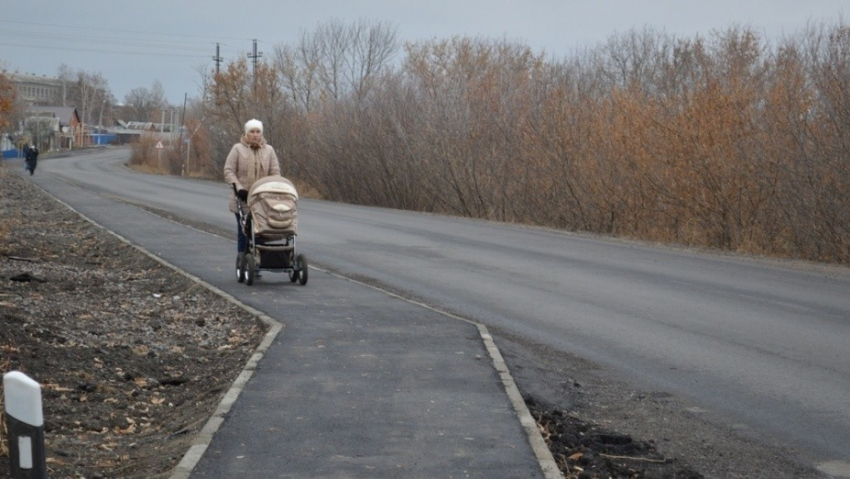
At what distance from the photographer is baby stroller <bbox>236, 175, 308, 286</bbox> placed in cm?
1395

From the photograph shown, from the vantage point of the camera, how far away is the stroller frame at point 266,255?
47.3 ft

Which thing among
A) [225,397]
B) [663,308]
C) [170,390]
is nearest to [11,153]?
[663,308]

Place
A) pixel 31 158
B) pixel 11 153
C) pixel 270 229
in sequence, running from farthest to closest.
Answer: pixel 11 153, pixel 31 158, pixel 270 229

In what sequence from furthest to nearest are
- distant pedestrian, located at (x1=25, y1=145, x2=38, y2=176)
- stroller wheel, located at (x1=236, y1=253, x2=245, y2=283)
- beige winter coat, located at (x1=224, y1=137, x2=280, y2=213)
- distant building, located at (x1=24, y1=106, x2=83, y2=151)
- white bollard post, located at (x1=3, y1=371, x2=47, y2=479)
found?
distant building, located at (x1=24, y1=106, x2=83, y2=151) < distant pedestrian, located at (x1=25, y1=145, x2=38, y2=176) < stroller wheel, located at (x1=236, y1=253, x2=245, y2=283) < beige winter coat, located at (x1=224, y1=137, x2=280, y2=213) < white bollard post, located at (x1=3, y1=371, x2=47, y2=479)

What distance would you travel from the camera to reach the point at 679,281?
54.0 feet

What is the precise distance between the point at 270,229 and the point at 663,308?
4.87m

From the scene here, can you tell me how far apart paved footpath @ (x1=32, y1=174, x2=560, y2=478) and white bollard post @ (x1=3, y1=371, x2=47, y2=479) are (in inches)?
65.3

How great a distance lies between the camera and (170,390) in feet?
30.2

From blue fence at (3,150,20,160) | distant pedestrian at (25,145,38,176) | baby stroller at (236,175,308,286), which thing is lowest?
blue fence at (3,150,20,160)

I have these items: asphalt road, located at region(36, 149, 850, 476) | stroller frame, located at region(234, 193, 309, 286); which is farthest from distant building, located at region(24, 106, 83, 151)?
stroller frame, located at region(234, 193, 309, 286)

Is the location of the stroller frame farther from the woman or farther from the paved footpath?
the paved footpath

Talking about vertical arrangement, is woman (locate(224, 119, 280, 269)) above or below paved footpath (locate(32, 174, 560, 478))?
above

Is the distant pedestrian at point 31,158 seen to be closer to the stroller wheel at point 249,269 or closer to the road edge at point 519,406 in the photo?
the stroller wheel at point 249,269

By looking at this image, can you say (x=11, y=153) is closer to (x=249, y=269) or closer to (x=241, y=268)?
(x=241, y=268)
